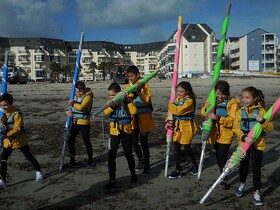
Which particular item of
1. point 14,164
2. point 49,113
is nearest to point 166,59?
point 49,113

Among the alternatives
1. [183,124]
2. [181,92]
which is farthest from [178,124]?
[181,92]

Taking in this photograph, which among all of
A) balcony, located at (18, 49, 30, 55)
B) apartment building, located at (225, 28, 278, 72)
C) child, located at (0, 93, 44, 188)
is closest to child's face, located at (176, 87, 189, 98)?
child, located at (0, 93, 44, 188)

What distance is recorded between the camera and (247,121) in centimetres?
520

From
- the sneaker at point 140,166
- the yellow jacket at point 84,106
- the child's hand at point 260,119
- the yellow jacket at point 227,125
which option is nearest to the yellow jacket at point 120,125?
the yellow jacket at point 84,106

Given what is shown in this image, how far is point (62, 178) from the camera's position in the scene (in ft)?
21.7

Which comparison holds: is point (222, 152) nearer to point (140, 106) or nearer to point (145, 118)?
point (145, 118)

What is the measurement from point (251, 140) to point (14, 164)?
17.2 ft

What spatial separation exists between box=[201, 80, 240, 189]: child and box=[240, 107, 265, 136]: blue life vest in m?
0.55

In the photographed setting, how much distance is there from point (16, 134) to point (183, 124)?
9.86ft

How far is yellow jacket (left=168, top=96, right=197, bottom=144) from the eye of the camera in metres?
6.28

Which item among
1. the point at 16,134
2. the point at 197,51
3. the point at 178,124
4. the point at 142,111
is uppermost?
the point at 197,51

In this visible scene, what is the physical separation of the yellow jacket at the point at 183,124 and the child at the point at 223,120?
0.42 meters

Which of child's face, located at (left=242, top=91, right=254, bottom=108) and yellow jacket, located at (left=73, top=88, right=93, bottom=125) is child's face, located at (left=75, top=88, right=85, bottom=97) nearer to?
yellow jacket, located at (left=73, top=88, right=93, bottom=125)

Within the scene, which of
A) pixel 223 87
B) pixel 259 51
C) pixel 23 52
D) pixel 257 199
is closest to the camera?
pixel 257 199
